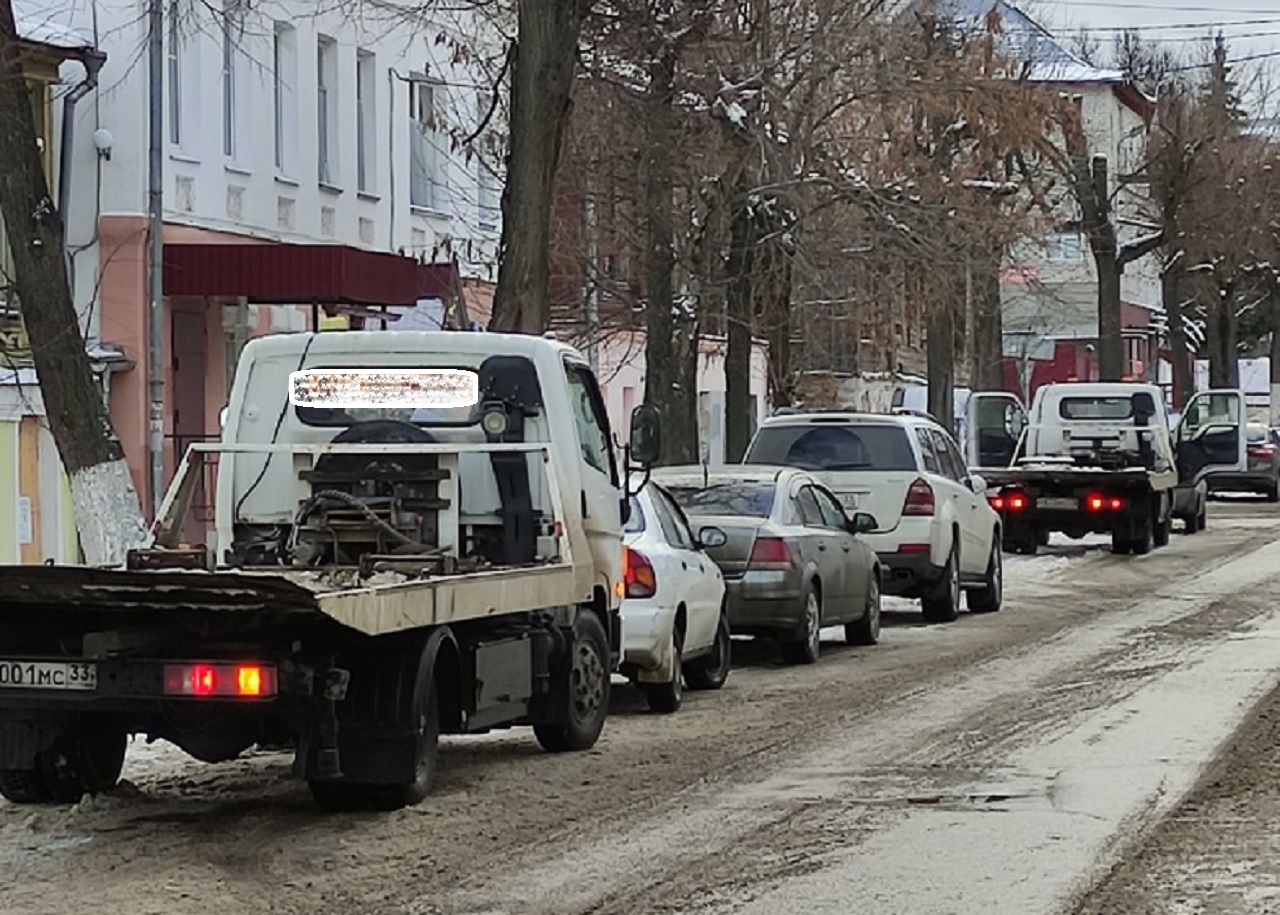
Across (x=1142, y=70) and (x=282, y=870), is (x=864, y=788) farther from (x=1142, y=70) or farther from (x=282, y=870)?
(x=1142, y=70)

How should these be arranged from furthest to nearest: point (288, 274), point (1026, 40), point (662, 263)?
point (1026, 40), point (288, 274), point (662, 263)

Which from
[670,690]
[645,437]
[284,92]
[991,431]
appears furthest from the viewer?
[991,431]

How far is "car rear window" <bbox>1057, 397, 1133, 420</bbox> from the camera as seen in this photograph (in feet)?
114

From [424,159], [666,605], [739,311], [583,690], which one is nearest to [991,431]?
[424,159]

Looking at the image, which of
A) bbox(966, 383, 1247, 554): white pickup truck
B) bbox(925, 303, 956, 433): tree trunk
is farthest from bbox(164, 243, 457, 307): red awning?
bbox(925, 303, 956, 433): tree trunk

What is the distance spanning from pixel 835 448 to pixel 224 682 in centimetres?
1292

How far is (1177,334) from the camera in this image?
Answer: 62312 mm

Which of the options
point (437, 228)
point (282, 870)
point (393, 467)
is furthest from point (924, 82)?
point (282, 870)

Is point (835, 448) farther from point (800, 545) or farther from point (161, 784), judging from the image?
point (161, 784)

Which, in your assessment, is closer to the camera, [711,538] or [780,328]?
[711,538]

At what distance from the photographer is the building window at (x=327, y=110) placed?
1271 inches

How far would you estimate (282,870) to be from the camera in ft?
32.1

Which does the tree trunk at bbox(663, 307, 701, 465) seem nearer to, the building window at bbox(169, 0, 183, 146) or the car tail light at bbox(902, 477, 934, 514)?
the car tail light at bbox(902, 477, 934, 514)

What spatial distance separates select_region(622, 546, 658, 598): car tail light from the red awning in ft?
39.8
